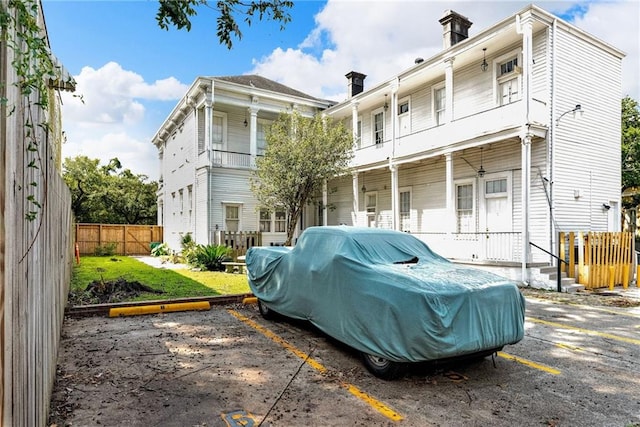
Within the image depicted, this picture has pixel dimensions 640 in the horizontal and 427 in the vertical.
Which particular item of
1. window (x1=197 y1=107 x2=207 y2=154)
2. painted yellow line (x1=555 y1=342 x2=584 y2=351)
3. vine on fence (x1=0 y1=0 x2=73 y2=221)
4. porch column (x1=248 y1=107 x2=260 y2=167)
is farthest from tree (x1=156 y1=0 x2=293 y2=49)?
window (x1=197 y1=107 x2=207 y2=154)

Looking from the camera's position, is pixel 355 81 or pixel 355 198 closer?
pixel 355 198

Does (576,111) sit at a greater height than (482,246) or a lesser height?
greater

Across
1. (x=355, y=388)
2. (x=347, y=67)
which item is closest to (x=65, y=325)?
(x=355, y=388)

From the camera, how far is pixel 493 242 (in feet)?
43.9

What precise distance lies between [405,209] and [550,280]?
734 centimetres

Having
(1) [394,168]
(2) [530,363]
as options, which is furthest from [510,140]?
(2) [530,363]

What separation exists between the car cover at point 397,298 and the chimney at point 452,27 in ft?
41.1

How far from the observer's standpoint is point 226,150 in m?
20.3

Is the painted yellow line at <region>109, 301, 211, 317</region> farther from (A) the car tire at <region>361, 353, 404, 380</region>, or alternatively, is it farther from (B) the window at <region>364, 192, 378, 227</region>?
(B) the window at <region>364, 192, 378, 227</region>

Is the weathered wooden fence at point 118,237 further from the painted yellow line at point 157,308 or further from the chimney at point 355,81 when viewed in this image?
the painted yellow line at point 157,308

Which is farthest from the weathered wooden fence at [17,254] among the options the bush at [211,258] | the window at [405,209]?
the window at [405,209]

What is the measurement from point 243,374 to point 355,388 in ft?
4.39

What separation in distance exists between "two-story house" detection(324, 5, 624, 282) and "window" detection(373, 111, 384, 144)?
5.12ft

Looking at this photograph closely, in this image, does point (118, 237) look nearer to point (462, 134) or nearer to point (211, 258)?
point (211, 258)
